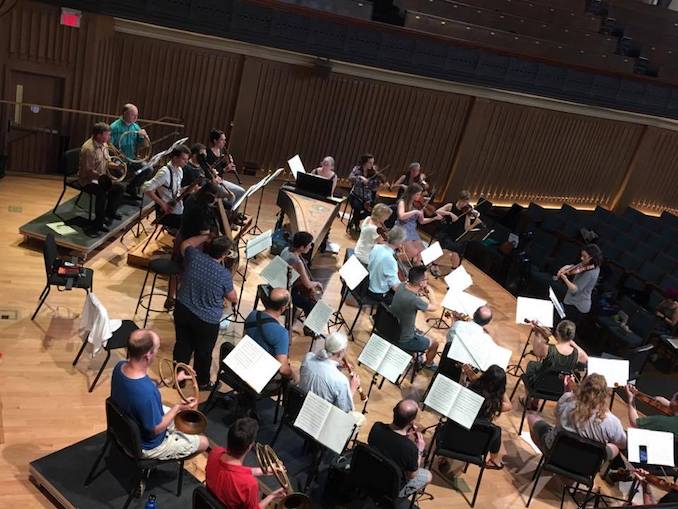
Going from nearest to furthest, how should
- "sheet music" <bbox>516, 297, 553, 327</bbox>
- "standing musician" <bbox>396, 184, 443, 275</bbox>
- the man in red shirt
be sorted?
the man in red shirt → "sheet music" <bbox>516, 297, 553, 327</bbox> → "standing musician" <bbox>396, 184, 443, 275</bbox>

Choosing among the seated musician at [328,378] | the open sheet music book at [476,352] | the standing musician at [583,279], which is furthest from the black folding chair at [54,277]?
the standing musician at [583,279]

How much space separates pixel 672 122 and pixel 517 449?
1362 centimetres

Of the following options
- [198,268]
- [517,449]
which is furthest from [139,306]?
[517,449]

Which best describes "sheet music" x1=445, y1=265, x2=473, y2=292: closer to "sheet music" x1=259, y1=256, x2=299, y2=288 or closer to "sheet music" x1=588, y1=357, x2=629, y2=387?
"sheet music" x1=588, y1=357, x2=629, y2=387

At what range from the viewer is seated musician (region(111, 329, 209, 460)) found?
14.3ft

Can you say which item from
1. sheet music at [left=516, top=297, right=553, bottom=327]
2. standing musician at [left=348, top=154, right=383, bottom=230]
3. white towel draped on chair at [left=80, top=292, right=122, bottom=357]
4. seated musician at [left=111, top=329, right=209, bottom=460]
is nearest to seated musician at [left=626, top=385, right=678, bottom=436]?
sheet music at [left=516, top=297, right=553, bottom=327]

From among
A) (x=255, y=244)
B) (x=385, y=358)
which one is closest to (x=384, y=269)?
(x=255, y=244)

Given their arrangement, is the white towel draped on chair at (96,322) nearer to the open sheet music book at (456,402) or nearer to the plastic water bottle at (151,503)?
the plastic water bottle at (151,503)

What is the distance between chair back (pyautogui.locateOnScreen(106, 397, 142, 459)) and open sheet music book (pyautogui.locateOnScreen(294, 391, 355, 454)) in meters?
→ 1.14

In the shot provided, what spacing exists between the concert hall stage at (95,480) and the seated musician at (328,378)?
118 centimetres

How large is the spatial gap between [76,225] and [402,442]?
216 inches

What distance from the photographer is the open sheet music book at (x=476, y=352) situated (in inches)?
242

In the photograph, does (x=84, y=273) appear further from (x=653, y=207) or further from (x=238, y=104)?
(x=653, y=207)

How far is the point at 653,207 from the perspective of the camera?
→ 61.7ft
